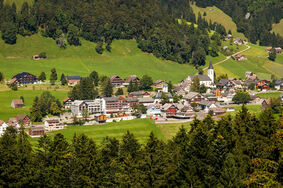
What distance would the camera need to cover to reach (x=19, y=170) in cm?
4244

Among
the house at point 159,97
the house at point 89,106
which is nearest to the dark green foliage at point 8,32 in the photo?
the house at point 89,106

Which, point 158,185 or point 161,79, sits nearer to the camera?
point 158,185

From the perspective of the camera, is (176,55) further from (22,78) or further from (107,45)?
(22,78)

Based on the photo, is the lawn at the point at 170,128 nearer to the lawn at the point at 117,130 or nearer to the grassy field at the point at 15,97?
the lawn at the point at 117,130

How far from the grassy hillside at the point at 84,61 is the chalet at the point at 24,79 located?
20.9 feet

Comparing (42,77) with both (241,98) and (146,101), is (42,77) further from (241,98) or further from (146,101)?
(241,98)

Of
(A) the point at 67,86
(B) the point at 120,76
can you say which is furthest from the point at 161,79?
(A) the point at 67,86

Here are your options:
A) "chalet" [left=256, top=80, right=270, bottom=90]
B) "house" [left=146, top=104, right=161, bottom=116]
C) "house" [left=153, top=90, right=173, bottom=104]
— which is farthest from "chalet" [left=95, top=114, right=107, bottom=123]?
"chalet" [left=256, top=80, right=270, bottom=90]

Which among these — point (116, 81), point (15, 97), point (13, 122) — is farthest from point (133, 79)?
point (13, 122)

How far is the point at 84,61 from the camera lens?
15400 centimetres

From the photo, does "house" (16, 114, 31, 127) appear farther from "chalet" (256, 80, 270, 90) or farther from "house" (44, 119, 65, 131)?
"chalet" (256, 80, 270, 90)

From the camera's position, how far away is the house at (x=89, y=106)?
10631cm

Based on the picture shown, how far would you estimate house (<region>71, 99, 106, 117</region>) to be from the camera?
10631cm

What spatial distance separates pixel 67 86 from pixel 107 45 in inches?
1742
